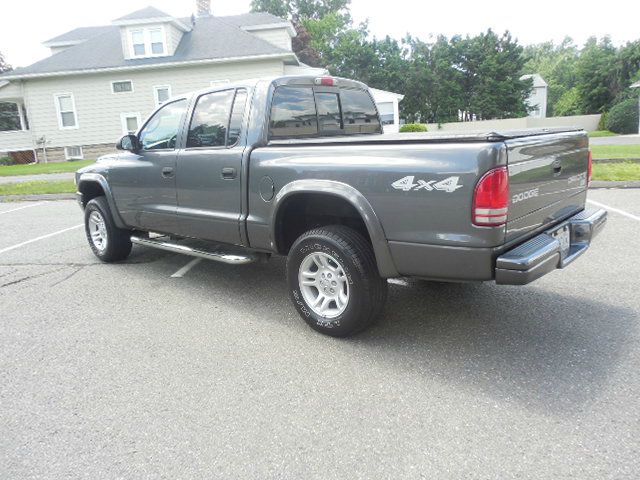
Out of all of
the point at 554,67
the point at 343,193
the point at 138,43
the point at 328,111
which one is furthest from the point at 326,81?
the point at 554,67

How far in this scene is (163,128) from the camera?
17.0 feet

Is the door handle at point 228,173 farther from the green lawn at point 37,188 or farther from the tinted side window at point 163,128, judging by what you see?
the green lawn at point 37,188

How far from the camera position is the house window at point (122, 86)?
24.7m

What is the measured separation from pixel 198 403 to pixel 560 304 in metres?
3.01

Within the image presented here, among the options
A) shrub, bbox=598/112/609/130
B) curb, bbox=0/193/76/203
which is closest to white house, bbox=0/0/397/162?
curb, bbox=0/193/76/203

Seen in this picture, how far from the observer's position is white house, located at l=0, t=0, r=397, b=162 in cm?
2378

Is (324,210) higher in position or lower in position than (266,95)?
lower

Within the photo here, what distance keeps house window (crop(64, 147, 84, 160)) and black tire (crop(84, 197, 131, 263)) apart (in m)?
21.9

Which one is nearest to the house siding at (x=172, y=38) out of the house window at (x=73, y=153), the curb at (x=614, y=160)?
the house window at (x=73, y=153)

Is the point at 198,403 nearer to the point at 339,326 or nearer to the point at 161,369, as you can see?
the point at 161,369

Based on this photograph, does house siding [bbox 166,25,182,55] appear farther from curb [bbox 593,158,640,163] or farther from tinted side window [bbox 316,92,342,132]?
tinted side window [bbox 316,92,342,132]

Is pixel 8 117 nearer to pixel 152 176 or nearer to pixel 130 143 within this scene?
pixel 130 143

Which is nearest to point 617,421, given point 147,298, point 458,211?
point 458,211

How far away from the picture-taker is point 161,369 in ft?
11.2
